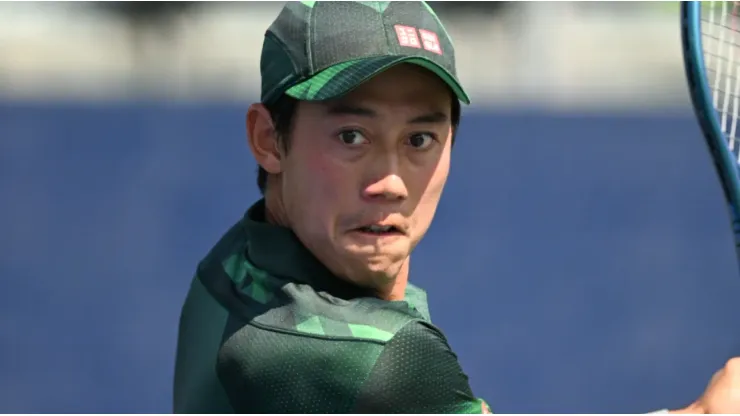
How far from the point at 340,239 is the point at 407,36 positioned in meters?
0.28

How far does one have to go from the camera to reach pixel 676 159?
491 cm

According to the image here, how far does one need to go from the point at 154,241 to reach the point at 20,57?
1.00 metres

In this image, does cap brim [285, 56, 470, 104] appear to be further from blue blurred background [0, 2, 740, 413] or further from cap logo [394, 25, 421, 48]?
blue blurred background [0, 2, 740, 413]

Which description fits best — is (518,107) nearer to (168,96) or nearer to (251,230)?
(168,96)

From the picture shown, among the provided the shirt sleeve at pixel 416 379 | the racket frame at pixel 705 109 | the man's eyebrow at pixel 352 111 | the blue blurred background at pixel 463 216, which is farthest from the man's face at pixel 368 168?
the blue blurred background at pixel 463 216

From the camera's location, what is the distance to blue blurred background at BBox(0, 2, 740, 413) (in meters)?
4.59

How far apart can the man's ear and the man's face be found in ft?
0.18

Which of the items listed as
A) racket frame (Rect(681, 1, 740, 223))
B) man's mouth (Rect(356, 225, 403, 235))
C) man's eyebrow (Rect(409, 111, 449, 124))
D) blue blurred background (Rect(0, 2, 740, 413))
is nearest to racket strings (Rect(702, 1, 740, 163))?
racket frame (Rect(681, 1, 740, 223))

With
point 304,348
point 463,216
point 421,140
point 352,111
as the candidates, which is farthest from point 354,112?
point 463,216

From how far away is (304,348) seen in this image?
5.04ft

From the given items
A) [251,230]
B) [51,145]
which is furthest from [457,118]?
[51,145]

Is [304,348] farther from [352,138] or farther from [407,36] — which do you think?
[407,36]

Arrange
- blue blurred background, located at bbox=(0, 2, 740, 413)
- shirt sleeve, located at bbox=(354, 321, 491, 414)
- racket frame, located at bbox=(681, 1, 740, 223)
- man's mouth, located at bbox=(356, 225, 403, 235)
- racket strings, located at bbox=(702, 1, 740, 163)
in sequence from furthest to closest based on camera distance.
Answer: blue blurred background, located at bbox=(0, 2, 740, 413)
racket strings, located at bbox=(702, 1, 740, 163)
racket frame, located at bbox=(681, 1, 740, 223)
man's mouth, located at bbox=(356, 225, 403, 235)
shirt sleeve, located at bbox=(354, 321, 491, 414)

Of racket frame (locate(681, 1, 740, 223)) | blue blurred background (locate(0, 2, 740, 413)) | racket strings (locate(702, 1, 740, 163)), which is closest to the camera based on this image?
racket frame (locate(681, 1, 740, 223))
